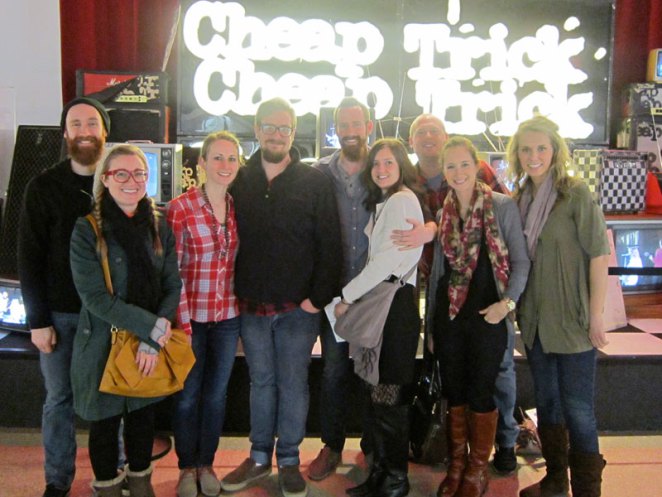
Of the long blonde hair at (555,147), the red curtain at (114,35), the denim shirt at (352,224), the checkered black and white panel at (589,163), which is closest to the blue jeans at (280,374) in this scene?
the denim shirt at (352,224)

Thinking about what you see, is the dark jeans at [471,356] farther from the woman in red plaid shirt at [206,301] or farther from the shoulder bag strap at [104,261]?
the shoulder bag strap at [104,261]

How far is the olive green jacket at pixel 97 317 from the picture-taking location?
1969 millimetres

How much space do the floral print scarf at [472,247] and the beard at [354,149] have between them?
45cm

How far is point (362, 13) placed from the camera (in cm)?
482

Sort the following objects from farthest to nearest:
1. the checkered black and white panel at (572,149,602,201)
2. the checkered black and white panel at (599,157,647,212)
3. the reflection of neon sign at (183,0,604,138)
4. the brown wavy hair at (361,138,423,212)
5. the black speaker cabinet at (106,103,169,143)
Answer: the reflection of neon sign at (183,0,604,138)
the checkered black and white panel at (599,157,647,212)
the checkered black and white panel at (572,149,602,201)
the black speaker cabinet at (106,103,169,143)
the brown wavy hair at (361,138,423,212)

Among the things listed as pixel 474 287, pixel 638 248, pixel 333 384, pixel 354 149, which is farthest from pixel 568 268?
pixel 638 248

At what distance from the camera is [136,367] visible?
79.1 inches

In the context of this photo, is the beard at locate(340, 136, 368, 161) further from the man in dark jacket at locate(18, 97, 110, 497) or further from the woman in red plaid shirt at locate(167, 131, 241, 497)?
the man in dark jacket at locate(18, 97, 110, 497)

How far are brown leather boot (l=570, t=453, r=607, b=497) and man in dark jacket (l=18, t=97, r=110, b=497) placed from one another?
182cm

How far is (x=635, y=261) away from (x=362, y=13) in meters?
2.73

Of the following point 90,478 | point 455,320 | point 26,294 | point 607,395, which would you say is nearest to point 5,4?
point 26,294

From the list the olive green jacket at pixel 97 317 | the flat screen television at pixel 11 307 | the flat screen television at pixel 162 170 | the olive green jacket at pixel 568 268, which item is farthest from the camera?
the flat screen television at pixel 162 170

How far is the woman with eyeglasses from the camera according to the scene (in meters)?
1.98

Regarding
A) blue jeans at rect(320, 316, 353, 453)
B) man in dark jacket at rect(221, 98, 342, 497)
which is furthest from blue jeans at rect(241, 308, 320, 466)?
blue jeans at rect(320, 316, 353, 453)
